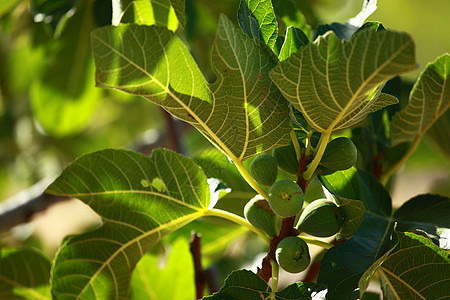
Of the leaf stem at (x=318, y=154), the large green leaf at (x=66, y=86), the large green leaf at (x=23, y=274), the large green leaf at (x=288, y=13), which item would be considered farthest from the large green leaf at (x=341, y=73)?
the large green leaf at (x=66, y=86)

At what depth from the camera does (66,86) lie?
169cm

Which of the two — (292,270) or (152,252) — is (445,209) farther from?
(152,252)

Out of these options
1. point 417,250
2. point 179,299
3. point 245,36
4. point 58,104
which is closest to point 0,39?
point 58,104

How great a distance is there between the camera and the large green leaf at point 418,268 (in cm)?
65

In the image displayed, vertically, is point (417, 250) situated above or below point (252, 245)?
above

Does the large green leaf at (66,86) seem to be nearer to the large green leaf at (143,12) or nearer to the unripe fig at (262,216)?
the large green leaf at (143,12)

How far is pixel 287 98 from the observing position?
23.6 inches

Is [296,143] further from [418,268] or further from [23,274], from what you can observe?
[23,274]

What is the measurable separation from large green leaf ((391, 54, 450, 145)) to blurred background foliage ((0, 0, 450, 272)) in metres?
0.24

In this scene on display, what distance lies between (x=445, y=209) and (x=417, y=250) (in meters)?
0.12

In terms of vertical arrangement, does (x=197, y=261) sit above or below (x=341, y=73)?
below

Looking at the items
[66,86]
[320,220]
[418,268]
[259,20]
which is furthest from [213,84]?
[66,86]

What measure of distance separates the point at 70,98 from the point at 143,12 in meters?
1.06

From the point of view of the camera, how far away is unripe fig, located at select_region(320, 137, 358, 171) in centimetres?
65
